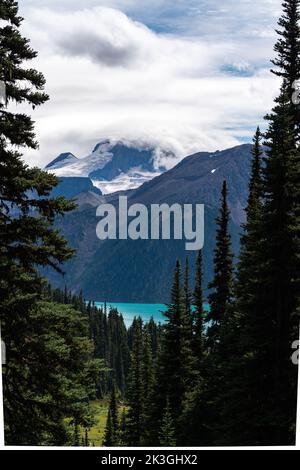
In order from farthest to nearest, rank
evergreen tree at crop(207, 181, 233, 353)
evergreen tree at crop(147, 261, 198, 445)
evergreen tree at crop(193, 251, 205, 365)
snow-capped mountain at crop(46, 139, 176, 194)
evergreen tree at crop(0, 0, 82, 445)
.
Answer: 1. evergreen tree at crop(193, 251, 205, 365)
2. evergreen tree at crop(207, 181, 233, 353)
3. evergreen tree at crop(147, 261, 198, 445)
4. snow-capped mountain at crop(46, 139, 176, 194)
5. evergreen tree at crop(0, 0, 82, 445)

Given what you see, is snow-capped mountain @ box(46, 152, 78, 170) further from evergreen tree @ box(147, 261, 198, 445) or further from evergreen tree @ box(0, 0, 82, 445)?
evergreen tree @ box(147, 261, 198, 445)

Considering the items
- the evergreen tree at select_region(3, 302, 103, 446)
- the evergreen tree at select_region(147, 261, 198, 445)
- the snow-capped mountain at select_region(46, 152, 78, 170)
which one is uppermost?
the snow-capped mountain at select_region(46, 152, 78, 170)

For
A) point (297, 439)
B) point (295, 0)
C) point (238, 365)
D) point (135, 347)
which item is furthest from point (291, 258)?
point (135, 347)

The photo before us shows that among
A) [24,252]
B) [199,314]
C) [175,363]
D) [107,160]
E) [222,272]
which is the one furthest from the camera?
[199,314]

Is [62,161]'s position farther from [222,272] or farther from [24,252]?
[222,272]

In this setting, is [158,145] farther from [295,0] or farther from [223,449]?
[223,449]

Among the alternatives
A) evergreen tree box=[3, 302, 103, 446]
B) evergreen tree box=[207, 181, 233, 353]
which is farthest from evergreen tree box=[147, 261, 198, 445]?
evergreen tree box=[3, 302, 103, 446]

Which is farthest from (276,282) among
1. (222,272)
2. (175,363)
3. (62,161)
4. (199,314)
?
(199,314)

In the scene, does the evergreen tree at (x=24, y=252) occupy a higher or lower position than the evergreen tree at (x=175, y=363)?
higher

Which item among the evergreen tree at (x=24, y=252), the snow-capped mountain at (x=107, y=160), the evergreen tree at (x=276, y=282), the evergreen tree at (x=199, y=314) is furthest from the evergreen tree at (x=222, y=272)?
the evergreen tree at (x=24, y=252)

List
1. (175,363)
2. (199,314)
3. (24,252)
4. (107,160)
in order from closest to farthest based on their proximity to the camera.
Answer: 1. (24,252)
2. (107,160)
3. (175,363)
4. (199,314)

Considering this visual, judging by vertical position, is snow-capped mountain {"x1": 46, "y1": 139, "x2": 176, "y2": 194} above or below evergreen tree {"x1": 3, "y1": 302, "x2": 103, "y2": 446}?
above

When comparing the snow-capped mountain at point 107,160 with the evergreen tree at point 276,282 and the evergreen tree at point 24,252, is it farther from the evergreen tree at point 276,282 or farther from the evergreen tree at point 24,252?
the evergreen tree at point 276,282

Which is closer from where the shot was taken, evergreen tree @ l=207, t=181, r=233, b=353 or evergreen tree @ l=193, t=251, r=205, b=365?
evergreen tree @ l=207, t=181, r=233, b=353
